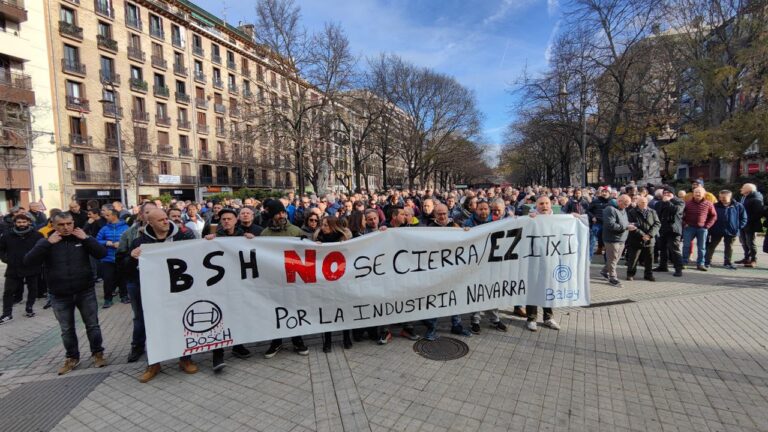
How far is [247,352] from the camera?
177 inches

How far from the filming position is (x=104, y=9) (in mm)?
33125

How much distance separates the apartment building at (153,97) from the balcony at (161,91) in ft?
0.35

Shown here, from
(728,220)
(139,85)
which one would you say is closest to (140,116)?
(139,85)

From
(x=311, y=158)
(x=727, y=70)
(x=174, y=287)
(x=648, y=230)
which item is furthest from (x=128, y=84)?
(x=727, y=70)

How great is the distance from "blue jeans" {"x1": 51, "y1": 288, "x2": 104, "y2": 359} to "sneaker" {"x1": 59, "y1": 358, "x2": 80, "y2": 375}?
0.15ft

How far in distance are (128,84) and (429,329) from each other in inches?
1628

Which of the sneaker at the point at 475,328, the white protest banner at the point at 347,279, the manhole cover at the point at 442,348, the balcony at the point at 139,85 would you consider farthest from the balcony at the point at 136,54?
the sneaker at the point at 475,328

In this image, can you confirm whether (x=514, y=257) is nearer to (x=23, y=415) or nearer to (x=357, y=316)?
(x=357, y=316)

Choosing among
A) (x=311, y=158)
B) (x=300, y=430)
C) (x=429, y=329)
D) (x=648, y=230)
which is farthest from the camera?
(x=311, y=158)

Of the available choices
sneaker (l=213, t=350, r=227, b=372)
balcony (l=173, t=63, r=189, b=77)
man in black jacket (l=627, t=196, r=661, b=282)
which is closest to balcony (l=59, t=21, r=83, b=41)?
balcony (l=173, t=63, r=189, b=77)

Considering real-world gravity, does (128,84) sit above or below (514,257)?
above

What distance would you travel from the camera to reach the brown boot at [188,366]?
412cm

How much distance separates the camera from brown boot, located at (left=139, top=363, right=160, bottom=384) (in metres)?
3.96

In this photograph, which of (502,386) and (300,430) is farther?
(502,386)
